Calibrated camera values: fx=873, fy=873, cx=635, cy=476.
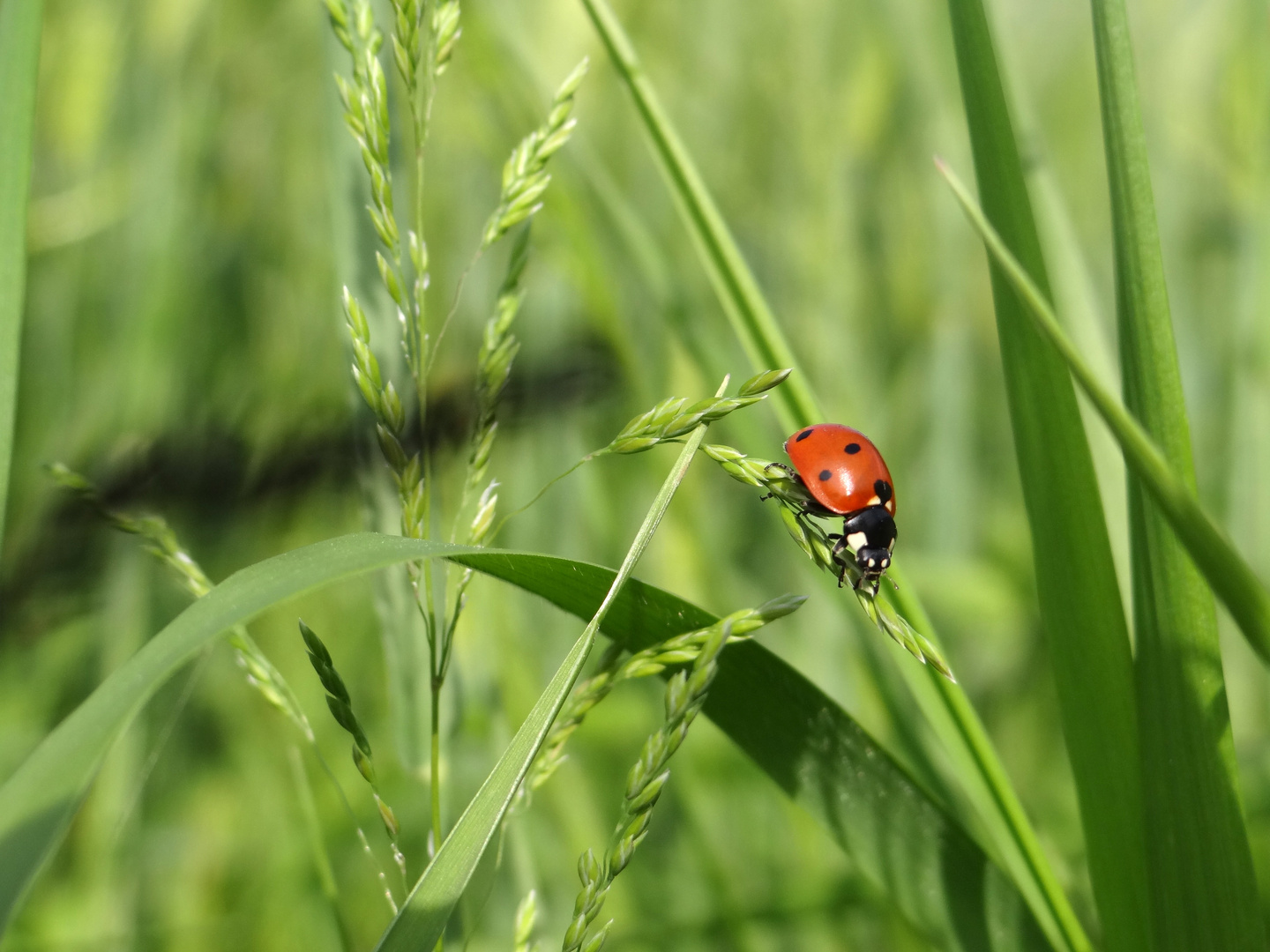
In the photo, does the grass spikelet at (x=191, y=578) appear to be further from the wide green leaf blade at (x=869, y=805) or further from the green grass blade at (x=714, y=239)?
the green grass blade at (x=714, y=239)

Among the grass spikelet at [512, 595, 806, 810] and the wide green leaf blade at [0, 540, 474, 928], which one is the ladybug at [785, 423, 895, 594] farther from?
the wide green leaf blade at [0, 540, 474, 928]

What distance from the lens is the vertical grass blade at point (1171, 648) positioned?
301 mm

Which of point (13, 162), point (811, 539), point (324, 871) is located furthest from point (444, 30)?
point (324, 871)

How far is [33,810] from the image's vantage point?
22 centimetres

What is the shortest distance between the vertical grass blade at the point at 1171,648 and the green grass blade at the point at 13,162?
0.41 meters

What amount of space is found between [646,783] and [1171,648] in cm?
19

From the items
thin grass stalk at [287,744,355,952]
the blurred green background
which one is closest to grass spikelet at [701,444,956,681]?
the blurred green background

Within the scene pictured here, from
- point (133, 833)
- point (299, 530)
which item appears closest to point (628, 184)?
point (299, 530)

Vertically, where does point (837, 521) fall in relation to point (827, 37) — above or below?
below

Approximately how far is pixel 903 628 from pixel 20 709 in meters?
0.93

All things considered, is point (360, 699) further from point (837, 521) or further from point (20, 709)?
point (837, 521)

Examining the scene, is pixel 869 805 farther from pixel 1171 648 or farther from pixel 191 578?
pixel 191 578

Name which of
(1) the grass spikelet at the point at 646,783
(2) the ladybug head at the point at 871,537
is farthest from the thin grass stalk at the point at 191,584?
(2) the ladybug head at the point at 871,537

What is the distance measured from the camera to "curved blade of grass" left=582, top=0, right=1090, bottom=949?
347 millimetres
